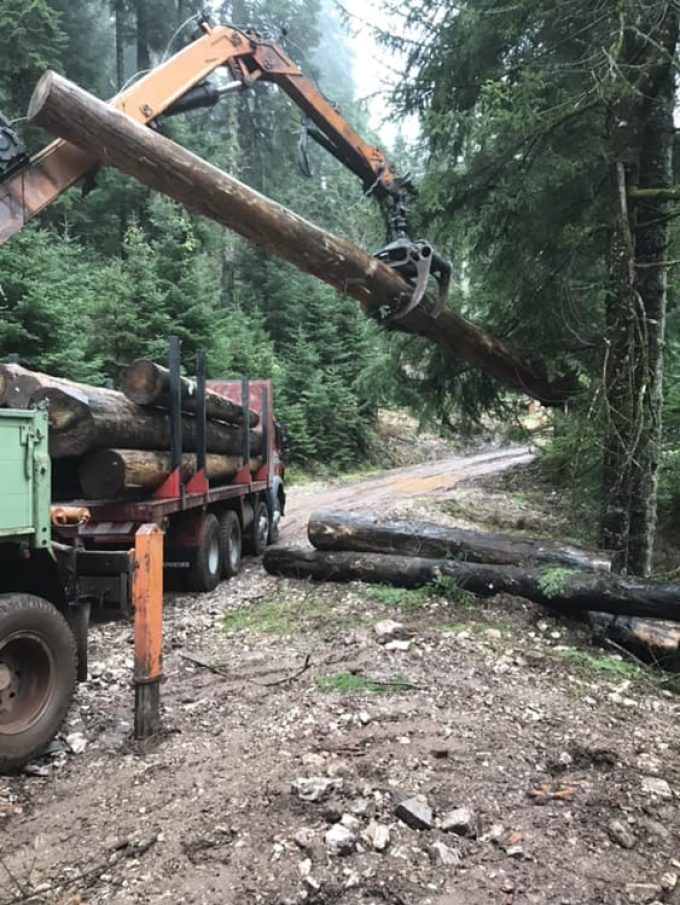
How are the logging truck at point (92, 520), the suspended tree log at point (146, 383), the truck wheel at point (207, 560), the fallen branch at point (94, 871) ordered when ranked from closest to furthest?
the fallen branch at point (94, 871) < the logging truck at point (92, 520) < the suspended tree log at point (146, 383) < the truck wheel at point (207, 560)

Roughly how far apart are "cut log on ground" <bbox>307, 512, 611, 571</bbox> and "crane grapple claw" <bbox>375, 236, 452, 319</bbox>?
2620 mm

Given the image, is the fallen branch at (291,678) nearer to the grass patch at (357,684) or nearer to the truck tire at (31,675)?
the grass patch at (357,684)

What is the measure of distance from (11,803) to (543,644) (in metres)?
4.40

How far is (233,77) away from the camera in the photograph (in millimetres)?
7820

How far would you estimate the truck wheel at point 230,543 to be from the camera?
9.21 meters

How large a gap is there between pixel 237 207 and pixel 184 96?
196cm

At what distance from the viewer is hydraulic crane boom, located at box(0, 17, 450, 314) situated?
239 inches

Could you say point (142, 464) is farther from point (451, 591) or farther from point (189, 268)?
point (189, 268)

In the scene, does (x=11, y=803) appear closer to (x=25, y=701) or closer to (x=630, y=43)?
(x=25, y=701)

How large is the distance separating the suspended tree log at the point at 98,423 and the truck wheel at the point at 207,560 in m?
1.43

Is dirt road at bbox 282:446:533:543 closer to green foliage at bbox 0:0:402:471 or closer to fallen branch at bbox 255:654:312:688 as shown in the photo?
green foliage at bbox 0:0:402:471

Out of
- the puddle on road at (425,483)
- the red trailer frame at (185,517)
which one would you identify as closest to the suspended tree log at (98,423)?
the red trailer frame at (185,517)

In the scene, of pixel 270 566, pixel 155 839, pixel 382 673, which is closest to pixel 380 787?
pixel 155 839

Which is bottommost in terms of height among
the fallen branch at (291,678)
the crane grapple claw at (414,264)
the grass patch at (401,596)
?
the fallen branch at (291,678)
